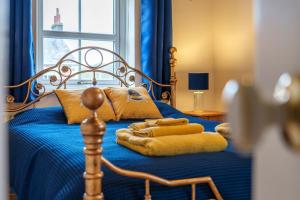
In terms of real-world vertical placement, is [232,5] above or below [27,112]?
above

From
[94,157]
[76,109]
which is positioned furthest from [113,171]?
[76,109]

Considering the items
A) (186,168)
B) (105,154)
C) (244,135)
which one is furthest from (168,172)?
(244,135)

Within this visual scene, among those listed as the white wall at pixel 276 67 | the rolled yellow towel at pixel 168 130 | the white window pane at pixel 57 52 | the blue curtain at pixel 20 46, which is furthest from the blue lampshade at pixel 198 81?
the white wall at pixel 276 67

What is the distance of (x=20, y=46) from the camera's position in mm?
3377

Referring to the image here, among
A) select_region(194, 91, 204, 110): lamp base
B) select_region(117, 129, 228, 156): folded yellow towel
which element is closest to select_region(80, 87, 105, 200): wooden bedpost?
select_region(117, 129, 228, 156): folded yellow towel

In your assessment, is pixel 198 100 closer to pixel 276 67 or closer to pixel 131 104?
pixel 131 104

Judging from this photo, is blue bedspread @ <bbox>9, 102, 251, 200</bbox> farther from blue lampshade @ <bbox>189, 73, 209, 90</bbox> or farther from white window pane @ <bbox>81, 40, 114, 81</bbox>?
blue lampshade @ <bbox>189, 73, 209, 90</bbox>

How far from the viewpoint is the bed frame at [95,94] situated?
4.84 ft

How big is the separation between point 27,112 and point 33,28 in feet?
2.79

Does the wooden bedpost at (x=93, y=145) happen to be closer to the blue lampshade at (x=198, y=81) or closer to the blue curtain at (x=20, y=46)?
the blue curtain at (x=20, y=46)

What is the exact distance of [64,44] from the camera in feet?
12.8

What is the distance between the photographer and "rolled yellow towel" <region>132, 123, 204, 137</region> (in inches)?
80.2

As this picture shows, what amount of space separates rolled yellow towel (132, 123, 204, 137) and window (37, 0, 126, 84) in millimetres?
1929

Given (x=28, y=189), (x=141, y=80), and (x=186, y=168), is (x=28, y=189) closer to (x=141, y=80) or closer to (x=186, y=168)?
(x=186, y=168)
